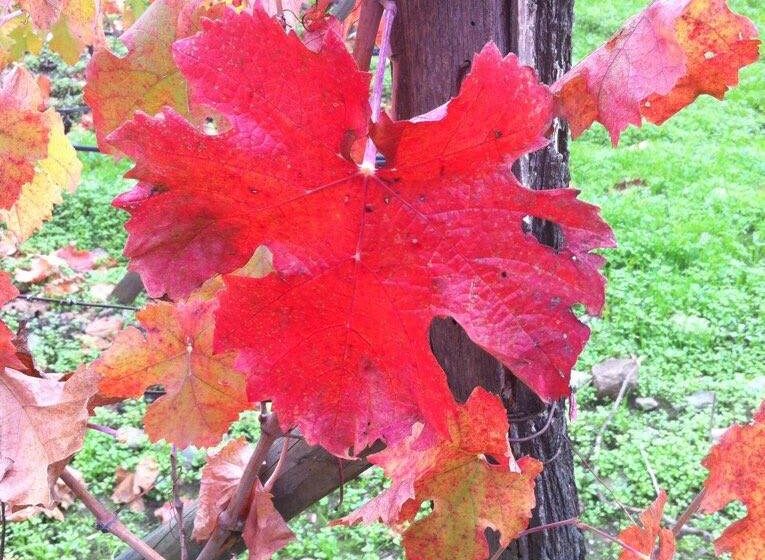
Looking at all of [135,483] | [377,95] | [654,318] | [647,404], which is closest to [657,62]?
[377,95]

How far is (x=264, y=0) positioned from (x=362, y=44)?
20cm

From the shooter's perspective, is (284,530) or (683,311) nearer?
(284,530)

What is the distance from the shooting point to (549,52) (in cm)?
91

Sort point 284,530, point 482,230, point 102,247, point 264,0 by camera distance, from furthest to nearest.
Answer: point 102,247, point 284,530, point 264,0, point 482,230

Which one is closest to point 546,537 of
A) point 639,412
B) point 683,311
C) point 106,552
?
point 106,552

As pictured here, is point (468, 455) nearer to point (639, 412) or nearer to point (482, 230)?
point (482, 230)

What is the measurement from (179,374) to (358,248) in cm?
39

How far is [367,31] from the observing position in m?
0.64

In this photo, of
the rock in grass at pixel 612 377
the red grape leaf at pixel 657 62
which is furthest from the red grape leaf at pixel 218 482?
the rock in grass at pixel 612 377

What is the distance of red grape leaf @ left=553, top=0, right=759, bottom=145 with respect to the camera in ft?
1.61

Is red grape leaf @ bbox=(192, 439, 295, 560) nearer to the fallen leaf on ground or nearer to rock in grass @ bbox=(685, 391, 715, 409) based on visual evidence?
the fallen leaf on ground

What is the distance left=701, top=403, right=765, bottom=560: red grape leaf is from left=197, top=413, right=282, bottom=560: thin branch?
408 mm

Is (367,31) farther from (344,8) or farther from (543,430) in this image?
(543,430)

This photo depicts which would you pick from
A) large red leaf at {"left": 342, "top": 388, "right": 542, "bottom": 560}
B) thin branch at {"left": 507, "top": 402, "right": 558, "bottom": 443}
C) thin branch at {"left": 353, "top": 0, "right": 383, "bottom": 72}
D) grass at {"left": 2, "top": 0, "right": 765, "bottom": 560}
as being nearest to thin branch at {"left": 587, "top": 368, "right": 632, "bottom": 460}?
grass at {"left": 2, "top": 0, "right": 765, "bottom": 560}
